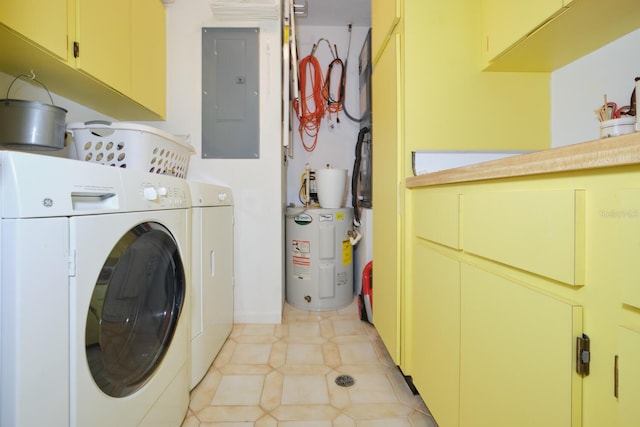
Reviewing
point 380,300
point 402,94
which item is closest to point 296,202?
point 380,300

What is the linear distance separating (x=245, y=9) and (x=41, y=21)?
1096 mm

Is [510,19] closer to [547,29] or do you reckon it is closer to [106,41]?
[547,29]

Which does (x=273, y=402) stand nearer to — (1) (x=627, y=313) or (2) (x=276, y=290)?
(2) (x=276, y=290)

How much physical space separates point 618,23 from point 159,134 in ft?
5.64

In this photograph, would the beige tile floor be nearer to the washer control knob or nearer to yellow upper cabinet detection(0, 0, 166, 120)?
the washer control knob

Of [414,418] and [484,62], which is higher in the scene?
[484,62]

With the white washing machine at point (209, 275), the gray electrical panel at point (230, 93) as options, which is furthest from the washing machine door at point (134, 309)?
the gray electrical panel at point (230, 93)

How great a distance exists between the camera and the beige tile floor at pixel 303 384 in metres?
1.06

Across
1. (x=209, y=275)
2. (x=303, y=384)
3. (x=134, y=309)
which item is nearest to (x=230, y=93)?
(x=209, y=275)

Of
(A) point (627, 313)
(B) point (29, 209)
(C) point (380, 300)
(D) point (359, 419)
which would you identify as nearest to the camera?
(A) point (627, 313)

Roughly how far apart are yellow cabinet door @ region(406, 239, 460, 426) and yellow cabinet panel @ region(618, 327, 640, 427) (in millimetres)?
394

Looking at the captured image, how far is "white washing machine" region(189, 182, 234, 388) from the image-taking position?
48.6 inches

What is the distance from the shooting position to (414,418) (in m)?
1.05

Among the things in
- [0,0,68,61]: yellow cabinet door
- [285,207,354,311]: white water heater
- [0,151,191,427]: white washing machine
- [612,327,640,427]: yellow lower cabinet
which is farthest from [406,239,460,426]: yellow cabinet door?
[0,0,68,61]: yellow cabinet door
